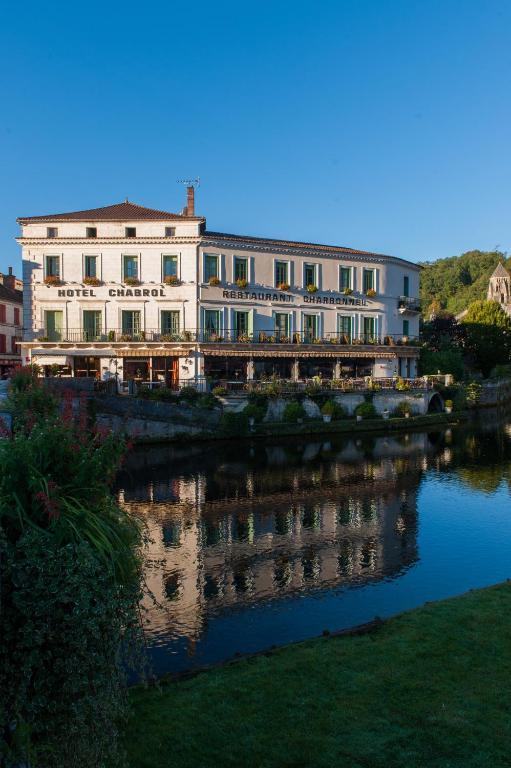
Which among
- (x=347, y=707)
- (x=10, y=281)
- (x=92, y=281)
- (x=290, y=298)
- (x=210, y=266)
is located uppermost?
(x=10, y=281)

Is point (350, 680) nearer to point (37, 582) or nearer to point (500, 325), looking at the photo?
point (37, 582)

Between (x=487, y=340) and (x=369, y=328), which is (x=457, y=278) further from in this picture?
(x=369, y=328)

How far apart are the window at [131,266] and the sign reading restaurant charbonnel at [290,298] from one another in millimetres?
6229

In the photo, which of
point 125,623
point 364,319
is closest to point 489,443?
point 364,319

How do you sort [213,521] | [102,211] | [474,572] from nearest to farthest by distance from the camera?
[474,572] → [213,521] → [102,211]

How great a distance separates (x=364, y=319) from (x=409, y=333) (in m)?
6.01

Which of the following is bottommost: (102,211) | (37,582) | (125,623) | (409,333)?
(125,623)

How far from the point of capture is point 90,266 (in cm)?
4059

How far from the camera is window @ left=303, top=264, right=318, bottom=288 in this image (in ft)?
148

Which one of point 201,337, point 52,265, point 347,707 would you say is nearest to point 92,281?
point 52,265

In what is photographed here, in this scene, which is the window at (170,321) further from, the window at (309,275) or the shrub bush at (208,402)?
the window at (309,275)

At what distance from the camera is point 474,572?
14102 mm

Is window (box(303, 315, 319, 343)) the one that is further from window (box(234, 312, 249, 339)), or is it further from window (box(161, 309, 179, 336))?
window (box(161, 309, 179, 336))

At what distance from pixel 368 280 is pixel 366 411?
12.9m
